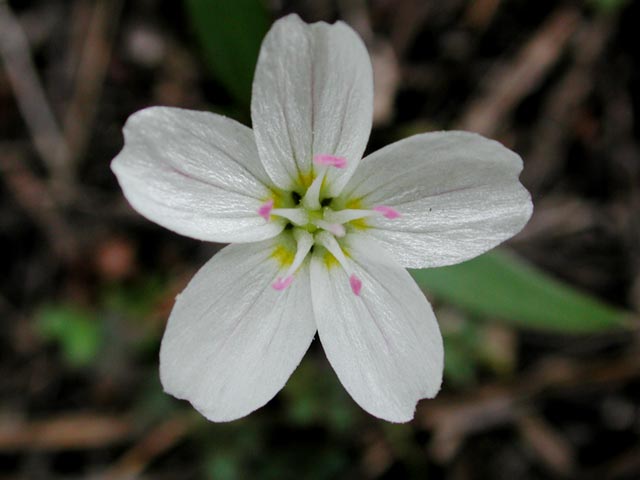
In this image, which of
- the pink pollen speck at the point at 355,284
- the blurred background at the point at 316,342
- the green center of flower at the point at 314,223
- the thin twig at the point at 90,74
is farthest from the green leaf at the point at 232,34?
the thin twig at the point at 90,74

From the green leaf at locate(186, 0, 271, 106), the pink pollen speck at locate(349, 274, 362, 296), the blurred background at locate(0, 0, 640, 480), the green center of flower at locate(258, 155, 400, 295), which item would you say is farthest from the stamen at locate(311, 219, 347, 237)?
the blurred background at locate(0, 0, 640, 480)

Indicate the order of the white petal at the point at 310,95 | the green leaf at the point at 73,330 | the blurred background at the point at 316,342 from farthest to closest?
the blurred background at the point at 316,342 < the green leaf at the point at 73,330 < the white petal at the point at 310,95

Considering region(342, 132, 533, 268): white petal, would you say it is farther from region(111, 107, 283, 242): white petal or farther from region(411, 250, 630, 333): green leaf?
region(411, 250, 630, 333): green leaf

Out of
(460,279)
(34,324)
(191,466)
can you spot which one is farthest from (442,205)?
(34,324)

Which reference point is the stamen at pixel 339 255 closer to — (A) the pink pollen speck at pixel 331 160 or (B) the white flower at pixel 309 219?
(B) the white flower at pixel 309 219

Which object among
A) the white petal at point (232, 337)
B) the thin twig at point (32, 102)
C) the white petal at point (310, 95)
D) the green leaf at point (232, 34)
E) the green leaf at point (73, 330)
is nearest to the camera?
the white petal at point (310, 95)

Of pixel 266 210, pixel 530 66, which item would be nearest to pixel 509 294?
pixel 266 210

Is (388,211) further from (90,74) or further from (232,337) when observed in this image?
(90,74)
